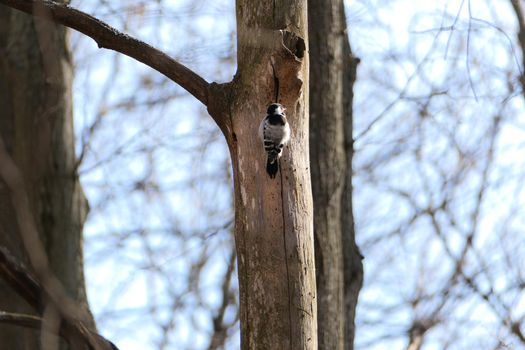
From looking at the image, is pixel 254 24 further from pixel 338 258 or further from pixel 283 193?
pixel 338 258

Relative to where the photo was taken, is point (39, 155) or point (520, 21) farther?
point (39, 155)

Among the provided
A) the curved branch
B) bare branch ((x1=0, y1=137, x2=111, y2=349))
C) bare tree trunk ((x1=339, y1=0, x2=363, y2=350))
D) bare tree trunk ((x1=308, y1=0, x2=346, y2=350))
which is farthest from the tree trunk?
bare tree trunk ((x1=339, y1=0, x2=363, y2=350))

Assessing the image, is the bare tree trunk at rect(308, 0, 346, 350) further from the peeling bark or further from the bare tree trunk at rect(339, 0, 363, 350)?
the peeling bark

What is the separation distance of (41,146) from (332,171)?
1753mm

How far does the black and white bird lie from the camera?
10.3 ft

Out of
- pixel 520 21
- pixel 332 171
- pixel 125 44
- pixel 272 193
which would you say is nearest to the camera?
pixel 272 193

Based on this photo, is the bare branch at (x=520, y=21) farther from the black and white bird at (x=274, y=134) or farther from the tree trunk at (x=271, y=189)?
the black and white bird at (x=274, y=134)

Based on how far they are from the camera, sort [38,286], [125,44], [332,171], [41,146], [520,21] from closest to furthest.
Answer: [125,44] → [38,286] → [520,21] → [332,171] → [41,146]

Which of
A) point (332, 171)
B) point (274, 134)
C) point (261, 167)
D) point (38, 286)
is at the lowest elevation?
point (38, 286)

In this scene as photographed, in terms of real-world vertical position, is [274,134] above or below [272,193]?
above

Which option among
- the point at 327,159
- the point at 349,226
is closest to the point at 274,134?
the point at 327,159

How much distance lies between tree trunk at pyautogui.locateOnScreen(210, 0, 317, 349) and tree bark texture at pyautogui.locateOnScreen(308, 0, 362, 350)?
3.74 ft

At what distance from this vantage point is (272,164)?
319cm

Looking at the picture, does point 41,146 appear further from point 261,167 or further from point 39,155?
point 261,167
